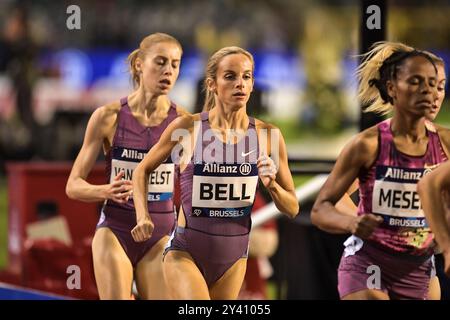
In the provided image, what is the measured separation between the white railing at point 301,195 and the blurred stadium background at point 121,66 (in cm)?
147

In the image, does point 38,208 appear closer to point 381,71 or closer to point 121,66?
point 121,66

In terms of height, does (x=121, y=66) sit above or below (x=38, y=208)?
above

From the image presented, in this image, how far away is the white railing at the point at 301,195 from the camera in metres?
9.41

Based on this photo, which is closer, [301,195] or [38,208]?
[301,195]

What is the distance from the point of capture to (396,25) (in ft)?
92.6

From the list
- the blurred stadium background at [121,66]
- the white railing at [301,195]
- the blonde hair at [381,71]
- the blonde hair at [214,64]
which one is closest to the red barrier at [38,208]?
the blurred stadium background at [121,66]

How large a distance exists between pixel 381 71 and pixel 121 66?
8.64 meters

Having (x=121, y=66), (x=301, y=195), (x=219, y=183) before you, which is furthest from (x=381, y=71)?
(x=121, y=66)

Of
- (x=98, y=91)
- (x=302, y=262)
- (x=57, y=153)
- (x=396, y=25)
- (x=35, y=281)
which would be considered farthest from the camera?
(x=396, y=25)

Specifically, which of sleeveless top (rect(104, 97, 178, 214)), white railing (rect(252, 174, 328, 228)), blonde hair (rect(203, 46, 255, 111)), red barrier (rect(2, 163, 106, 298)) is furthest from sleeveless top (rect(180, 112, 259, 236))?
red barrier (rect(2, 163, 106, 298))

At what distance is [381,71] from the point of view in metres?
7.01
